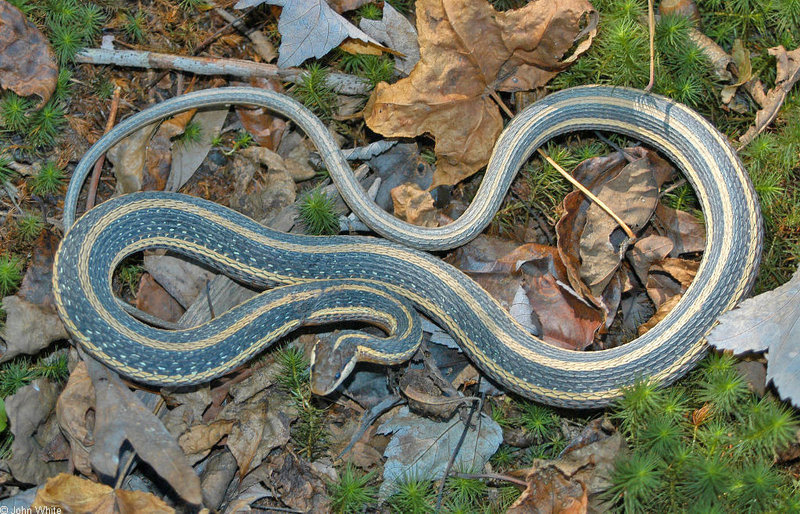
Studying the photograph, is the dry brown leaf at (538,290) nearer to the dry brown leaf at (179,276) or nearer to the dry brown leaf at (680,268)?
the dry brown leaf at (680,268)

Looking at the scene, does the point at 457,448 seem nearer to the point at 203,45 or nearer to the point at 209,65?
the point at 209,65

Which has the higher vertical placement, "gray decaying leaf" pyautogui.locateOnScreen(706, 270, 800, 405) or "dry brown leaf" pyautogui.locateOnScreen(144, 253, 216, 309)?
"gray decaying leaf" pyautogui.locateOnScreen(706, 270, 800, 405)

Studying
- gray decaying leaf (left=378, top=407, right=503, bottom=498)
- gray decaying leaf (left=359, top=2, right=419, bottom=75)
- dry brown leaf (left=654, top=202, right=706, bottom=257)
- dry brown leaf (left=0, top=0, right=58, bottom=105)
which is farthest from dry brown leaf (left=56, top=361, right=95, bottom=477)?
dry brown leaf (left=654, top=202, right=706, bottom=257)

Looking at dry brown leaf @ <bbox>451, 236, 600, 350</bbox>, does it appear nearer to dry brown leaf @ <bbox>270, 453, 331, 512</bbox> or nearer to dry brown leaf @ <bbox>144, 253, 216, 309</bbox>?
dry brown leaf @ <bbox>270, 453, 331, 512</bbox>

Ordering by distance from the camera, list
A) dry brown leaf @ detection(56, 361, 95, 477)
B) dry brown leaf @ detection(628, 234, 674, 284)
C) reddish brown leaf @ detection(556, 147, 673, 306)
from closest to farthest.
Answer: dry brown leaf @ detection(56, 361, 95, 477)
reddish brown leaf @ detection(556, 147, 673, 306)
dry brown leaf @ detection(628, 234, 674, 284)

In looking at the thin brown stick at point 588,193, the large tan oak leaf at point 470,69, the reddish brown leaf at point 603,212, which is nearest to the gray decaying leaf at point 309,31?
the large tan oak leaf at point 470,69

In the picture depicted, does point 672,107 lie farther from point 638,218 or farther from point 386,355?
point 386,355
